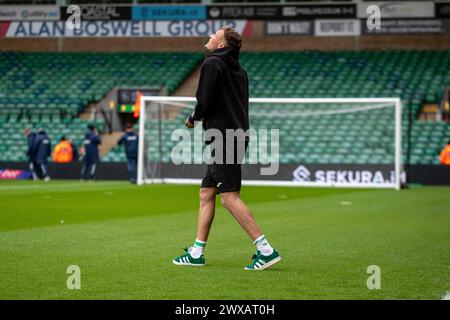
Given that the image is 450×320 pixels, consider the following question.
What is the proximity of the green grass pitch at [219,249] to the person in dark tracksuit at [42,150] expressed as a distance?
40.4 ft

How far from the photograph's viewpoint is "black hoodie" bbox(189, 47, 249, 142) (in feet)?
26.6

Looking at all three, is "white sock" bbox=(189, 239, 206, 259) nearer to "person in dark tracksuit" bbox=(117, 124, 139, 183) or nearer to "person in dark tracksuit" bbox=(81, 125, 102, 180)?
"person in dark tracksuit" bbox=(117, 124, 139, 183)

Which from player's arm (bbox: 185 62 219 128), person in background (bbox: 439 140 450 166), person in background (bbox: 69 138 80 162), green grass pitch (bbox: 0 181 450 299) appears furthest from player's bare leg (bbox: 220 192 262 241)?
person in background (bbox: 69 138 80 162)

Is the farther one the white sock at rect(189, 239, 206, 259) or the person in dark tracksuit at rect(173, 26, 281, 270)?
the white sock at rect(189, 239, 206, 259)

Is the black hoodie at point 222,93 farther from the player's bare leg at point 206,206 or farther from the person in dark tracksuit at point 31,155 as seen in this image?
the person in dark tracksuit at point 31,155

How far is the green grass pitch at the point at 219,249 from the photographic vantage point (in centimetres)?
701

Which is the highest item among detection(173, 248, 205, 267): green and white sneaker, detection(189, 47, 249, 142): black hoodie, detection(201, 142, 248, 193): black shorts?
detection(189, 47, 249, 142): black hoodie

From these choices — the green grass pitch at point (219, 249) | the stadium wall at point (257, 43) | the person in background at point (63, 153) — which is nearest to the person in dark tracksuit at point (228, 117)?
the green grass pitch at point (219, 249)

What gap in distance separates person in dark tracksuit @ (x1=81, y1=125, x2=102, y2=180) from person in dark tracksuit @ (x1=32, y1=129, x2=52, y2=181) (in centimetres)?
135

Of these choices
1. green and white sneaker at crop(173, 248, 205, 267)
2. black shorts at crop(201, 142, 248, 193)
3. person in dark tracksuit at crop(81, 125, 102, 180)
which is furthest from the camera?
person in dark tracksuit at crop(81, 125, 102, 180)

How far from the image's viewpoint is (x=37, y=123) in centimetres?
3672

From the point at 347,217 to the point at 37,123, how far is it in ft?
77.5
